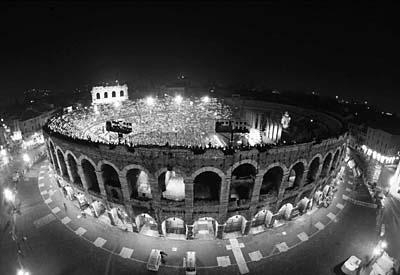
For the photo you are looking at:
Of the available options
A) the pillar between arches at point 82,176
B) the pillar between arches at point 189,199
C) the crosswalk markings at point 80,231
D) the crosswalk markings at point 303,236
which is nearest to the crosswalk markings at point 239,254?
the pillar between arches at point 189,199

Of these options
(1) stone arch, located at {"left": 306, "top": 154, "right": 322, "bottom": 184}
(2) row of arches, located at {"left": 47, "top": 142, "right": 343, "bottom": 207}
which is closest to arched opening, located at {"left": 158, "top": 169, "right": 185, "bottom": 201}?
(2) row of arches, located at {"left": 47, "top": 142, "right": 343, "bottom": 207}

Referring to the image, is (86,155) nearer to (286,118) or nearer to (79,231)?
(79,231)

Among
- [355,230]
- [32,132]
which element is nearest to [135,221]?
[355,230]

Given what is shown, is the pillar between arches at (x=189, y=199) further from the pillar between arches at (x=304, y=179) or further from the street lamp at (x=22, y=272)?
the street lamp at (x=22, y=272)

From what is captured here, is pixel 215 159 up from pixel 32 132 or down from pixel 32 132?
up

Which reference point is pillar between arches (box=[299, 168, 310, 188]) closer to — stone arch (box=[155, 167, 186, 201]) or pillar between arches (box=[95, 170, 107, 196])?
stone arch (box=[155, 167, 186, 201])

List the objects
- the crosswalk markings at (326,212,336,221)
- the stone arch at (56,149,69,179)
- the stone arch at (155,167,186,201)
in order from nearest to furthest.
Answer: the stone arch at (155,167,186,201) < the stone arch at (56,149,69,179) < the crosswalk markings at (326,212,336,221)

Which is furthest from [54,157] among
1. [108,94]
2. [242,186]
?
[242,186]
